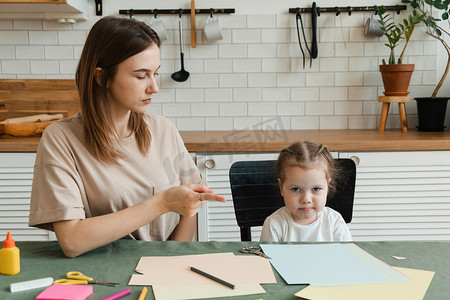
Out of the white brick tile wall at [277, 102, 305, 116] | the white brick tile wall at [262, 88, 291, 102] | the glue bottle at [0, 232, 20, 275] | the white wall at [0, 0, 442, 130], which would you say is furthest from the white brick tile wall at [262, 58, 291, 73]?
the glue bottle at [0, 232, 20, 275]

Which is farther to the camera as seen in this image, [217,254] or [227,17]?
[227,17]

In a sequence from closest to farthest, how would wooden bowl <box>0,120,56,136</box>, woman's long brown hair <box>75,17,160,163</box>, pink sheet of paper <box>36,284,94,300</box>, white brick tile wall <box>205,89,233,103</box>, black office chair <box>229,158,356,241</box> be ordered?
pink sheet of paper <box>36,284,94,300</box> < woman's long brown hair <box>75,17,160,163</box> < black office chair <box>229,158,356,241</box> < wooden bowl <box>0,120,56,136</box> < white brick tile wall <box>205,89,233,103</box>

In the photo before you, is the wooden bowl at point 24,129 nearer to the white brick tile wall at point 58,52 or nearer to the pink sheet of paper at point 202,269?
the white brick tile wall at point 58,52

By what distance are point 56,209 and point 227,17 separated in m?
2.23

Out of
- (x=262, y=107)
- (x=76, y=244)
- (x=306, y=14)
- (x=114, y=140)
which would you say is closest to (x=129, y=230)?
(x=76, y=244)

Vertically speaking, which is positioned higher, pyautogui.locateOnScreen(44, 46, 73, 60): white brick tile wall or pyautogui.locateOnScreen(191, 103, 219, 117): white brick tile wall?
pyautogui.locateOnScreen(44, 46, 73, 60): white brick tile wall

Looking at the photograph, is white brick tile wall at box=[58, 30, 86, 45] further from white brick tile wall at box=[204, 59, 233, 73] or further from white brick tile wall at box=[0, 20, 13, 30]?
white brick tile wall at box=[204, 59, 233, 73]

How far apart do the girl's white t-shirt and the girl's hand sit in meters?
0.43

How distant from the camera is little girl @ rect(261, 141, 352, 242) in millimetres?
1719

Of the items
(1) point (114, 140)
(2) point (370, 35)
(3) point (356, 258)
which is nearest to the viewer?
(3) point (356, 258)

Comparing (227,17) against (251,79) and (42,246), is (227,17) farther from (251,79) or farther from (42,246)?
(42,246)

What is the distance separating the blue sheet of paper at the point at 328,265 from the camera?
113 centimetres

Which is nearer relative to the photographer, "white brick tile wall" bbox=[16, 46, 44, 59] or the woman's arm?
the woman's arm

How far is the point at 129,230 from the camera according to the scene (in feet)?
4.62
